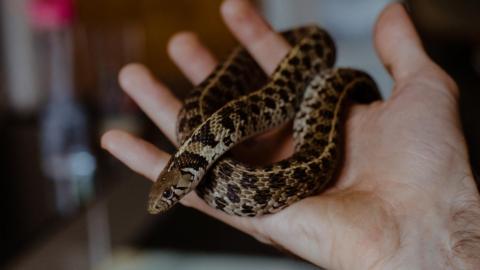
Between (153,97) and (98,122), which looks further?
(98,122)

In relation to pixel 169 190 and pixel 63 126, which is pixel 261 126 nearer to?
pixel 169 190

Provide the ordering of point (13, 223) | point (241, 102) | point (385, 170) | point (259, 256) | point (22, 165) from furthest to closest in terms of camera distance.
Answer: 1. point (22, 165)
2. point (13, 223)
3. point (259, 256)
4. point (241, 102)
5. point (385, 170)

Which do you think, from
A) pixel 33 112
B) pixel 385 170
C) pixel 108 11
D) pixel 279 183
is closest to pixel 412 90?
pixel 385 170

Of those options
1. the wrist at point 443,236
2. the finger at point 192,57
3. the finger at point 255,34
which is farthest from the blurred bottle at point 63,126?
the wrist at point 443,236

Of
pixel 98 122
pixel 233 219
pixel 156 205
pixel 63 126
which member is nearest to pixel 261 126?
pixel 233 219

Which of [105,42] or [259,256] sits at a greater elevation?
[105,42]

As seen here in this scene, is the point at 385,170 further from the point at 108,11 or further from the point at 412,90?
the point at 108,11

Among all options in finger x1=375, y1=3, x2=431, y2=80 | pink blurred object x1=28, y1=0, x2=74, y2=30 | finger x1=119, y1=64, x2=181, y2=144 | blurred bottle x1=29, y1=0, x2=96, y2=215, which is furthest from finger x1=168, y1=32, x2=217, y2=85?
pink blurred object x1=28, y1=0, x2=74, y2=30
